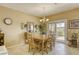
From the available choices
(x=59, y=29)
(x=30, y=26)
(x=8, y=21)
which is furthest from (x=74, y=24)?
(x=8, y=21)

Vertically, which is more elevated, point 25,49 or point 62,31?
point 62,31

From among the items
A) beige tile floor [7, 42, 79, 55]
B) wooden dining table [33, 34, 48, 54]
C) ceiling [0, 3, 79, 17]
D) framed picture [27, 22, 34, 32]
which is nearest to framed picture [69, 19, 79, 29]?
ceiling [0, 3, 79, 17]

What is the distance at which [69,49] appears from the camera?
1.70m

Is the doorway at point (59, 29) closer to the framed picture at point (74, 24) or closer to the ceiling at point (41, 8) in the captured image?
the framed picture at point (74, 24)

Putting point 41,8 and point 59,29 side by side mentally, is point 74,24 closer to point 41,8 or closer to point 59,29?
point 59,29

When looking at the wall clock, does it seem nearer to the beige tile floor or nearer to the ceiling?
the ceiling

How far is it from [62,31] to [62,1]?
755mm

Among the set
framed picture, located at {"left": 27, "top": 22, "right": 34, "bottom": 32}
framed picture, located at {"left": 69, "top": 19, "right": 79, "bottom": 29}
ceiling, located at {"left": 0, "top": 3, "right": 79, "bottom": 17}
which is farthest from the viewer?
framed picture, located at {"left": 27, "top": 22, "right": 34, "bottom": 32}

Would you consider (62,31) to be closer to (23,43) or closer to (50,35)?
(50,35)

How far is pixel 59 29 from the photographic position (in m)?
1.90

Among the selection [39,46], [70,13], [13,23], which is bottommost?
[39,46]

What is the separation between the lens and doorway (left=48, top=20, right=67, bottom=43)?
182 cm

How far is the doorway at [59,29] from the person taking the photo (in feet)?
5.96
